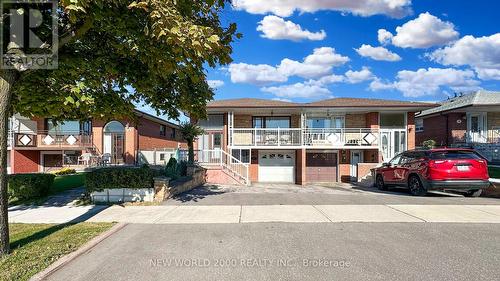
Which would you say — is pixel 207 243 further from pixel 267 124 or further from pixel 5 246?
pixel 267 124

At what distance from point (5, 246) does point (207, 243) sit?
10.5 ft

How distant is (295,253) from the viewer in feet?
15.6

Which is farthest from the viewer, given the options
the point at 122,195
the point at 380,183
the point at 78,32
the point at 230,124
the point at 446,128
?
the point at 446,128

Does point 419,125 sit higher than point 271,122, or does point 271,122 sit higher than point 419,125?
point 419,125

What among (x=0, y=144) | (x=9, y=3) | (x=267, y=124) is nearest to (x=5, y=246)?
(x=0, y=144)

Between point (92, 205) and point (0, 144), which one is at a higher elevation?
point (0, 144)

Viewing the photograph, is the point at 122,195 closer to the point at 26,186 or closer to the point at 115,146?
the point at 26,186

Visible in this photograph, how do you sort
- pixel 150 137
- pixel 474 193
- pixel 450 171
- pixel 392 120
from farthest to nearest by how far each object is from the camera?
pixel 150 137 → pixel 392 120 → pixel 474 193 → pixel 450 171

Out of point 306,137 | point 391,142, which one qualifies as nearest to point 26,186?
point 306,137

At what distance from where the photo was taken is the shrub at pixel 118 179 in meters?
9.70

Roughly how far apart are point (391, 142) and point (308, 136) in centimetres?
585

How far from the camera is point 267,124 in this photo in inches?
857

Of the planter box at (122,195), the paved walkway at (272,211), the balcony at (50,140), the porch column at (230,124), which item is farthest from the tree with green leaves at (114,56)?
the balcony at (50,140)

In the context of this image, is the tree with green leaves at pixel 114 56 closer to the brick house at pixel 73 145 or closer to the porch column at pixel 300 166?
the porch column at pixel 300 166
